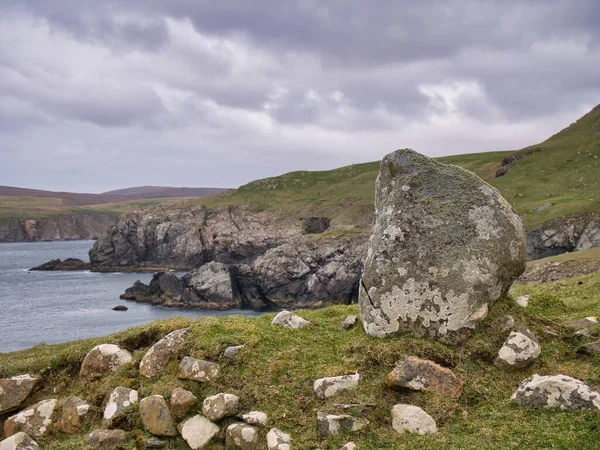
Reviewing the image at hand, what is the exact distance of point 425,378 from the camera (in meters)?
10.1

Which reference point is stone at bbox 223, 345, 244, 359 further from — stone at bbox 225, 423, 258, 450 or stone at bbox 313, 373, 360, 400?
stone at bbox 313, 373, 360, 400

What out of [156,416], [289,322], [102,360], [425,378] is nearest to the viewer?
[425,378]

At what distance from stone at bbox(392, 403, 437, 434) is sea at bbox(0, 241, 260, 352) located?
49.5m

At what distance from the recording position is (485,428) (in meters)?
8.76

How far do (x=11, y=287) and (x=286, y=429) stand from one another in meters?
103

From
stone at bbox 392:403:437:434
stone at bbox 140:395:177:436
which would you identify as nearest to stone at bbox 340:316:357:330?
stone at bbox 392:403:437:434

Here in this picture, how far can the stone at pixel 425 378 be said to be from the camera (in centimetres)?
998

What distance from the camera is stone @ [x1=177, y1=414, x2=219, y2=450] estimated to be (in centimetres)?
987

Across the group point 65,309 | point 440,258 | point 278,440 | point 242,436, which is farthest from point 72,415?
point 65,309

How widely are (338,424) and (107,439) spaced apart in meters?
5.02

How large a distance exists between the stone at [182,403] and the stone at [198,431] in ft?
0.99

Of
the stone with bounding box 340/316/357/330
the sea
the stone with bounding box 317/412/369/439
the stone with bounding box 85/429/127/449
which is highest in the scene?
the stone with bounding box 340/316/357/330

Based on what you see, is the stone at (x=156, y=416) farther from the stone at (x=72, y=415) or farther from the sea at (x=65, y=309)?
the sea at (x=65, y=309)

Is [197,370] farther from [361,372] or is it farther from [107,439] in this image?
[361,372]
